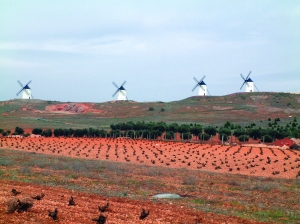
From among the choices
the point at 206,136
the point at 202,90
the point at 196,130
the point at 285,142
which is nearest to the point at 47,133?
the point at 196,130

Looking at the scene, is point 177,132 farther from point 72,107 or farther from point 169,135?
point 72,107

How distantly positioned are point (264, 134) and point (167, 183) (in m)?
46.3

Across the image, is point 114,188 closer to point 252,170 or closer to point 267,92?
point 252,170

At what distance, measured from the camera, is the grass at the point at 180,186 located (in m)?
16.6

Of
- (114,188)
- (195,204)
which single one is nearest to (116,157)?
(114,188)

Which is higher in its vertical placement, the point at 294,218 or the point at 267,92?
the point at 267,92

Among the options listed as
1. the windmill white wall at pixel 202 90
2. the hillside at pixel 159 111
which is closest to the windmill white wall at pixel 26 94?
the hillside at pixel 159 111

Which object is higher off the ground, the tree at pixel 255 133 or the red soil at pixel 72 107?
the red soil at pixel 72 107

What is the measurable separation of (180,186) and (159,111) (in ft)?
316

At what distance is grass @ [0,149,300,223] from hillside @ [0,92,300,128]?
198 ft

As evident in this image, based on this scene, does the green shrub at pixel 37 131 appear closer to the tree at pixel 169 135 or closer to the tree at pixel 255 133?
the tree at pixel 169 135

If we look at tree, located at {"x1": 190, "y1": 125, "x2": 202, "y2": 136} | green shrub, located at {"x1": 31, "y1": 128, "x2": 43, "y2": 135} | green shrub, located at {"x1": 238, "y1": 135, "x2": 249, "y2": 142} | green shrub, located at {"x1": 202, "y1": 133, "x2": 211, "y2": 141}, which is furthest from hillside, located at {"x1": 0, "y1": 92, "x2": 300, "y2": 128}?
green shrub, located at {"x1": 238, "y1": 135, "x2": 249, "y2": 142}

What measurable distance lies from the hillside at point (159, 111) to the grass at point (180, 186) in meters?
60.3

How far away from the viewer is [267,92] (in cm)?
13538
